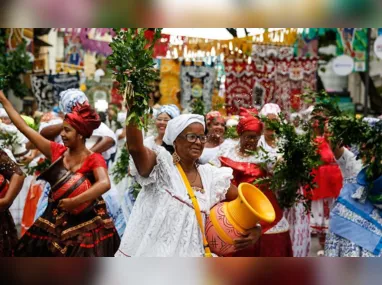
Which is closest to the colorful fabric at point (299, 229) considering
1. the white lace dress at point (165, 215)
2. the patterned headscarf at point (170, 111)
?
the patterned headscarf at point (170, 111)

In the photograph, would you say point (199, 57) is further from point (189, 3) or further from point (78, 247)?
point (189, 3)

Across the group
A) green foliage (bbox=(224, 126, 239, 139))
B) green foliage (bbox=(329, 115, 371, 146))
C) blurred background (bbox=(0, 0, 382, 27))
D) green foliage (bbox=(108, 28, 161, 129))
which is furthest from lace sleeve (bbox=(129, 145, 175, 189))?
green foliage (bbox=(224, 126, 239, 139))

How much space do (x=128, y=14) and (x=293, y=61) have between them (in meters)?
12.7

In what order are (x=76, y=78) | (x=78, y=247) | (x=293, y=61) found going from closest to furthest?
(x=78, y=247) → (x=293, y=61) → (x=76, y=78)

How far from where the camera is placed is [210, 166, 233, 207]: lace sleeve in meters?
3.76

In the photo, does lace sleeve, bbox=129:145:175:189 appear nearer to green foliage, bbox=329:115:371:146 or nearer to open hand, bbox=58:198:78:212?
open hand, bbox=58:198:78:212

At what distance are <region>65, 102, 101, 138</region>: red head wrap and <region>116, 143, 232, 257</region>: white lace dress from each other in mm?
1217

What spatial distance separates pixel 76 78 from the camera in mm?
15281

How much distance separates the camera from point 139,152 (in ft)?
11.5

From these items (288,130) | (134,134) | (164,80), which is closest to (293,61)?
(164,80)

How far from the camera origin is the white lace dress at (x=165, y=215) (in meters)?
3.53

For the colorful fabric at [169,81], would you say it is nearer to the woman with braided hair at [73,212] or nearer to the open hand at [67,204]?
the woman with braided hair at [73,212]

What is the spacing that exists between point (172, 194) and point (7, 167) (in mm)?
1477

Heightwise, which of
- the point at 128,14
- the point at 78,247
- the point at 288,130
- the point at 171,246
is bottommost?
the point at 78,247
